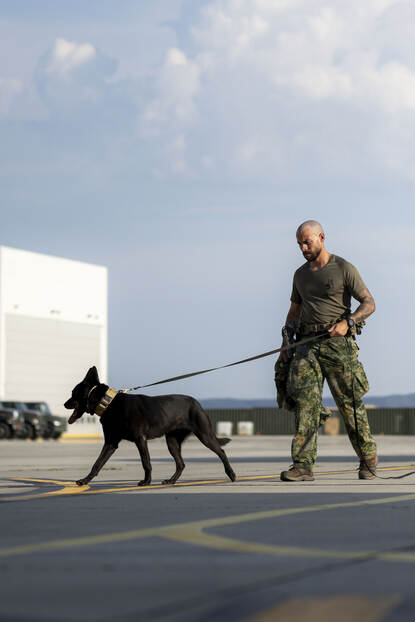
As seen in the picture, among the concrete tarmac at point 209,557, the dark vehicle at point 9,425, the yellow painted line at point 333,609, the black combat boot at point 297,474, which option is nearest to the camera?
the yellow painted line at point 333,609

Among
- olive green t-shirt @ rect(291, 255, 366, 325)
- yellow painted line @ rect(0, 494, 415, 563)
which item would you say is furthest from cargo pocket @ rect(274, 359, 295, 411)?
yellow painted line @ rect(0, 494, 415, 563)

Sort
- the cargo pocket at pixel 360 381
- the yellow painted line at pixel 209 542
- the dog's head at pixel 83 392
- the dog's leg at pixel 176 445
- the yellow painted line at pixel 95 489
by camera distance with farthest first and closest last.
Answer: the dog's leg at pixel 176 445 → the cargo pocket at pixel 360 381 → the dog's head at pixel 83 392 → the yellow painted line at pixel 95 489 → the yellow painted line at pixel 209 542

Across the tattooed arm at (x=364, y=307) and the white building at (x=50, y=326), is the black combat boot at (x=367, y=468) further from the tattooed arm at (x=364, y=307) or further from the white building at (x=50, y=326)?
the white building at (x=50, y=326)

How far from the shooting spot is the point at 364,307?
10055 millimetres

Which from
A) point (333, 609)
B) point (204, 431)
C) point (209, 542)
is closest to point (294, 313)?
point (204, 431)

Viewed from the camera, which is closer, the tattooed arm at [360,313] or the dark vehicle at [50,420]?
the tattooed arm at [360,313]

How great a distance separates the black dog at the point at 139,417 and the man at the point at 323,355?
0.81 meters

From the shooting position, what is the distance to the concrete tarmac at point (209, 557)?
3.40 m

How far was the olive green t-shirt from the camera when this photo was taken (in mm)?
10047

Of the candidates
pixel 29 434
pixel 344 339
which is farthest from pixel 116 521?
pixel 29 434

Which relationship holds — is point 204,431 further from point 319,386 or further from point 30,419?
point 30,419

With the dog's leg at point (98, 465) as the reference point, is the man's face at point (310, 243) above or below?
above

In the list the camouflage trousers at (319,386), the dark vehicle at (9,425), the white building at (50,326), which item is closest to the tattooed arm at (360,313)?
the camouflage trousers at (319,386)

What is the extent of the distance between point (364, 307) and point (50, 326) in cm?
6105
